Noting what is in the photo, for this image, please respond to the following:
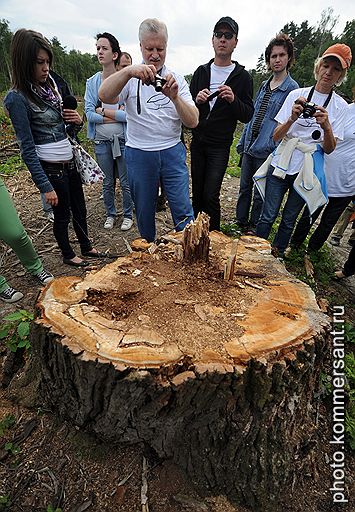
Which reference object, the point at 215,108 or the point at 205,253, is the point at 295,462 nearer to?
the point at 205,253

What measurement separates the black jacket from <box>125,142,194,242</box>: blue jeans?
649 mm

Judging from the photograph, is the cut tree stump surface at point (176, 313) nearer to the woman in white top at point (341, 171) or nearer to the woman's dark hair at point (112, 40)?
the woman in white top at point (341, 171)

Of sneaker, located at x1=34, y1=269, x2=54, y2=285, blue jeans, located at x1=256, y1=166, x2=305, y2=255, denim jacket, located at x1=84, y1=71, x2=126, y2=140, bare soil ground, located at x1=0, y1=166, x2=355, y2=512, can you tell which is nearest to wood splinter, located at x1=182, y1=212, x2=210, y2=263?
bare soil ground, located at x1=0, y1=166, x2=355, y2=512

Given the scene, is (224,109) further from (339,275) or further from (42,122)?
(339,275)

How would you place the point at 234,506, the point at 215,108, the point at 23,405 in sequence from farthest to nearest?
the point at 215,108
the point at 23,405
the point at 234,506

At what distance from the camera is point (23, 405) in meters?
2.02

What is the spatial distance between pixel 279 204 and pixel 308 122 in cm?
85

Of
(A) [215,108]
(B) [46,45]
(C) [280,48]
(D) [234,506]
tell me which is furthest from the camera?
(C) [280,48]

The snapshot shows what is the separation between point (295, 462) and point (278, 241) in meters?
2.44

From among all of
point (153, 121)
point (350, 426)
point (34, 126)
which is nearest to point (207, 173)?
point (153, 121)

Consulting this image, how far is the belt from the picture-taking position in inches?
117

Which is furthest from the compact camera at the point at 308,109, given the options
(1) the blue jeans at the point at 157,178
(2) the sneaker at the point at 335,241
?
(2) the sneaker at the point at 335,241

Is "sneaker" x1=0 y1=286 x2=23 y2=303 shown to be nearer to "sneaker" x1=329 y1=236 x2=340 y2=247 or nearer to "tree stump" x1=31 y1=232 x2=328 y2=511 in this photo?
"tree stump" x1=31 y1=232 x2=328 y2=511

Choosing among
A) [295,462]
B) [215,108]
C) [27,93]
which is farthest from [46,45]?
[295,462]
